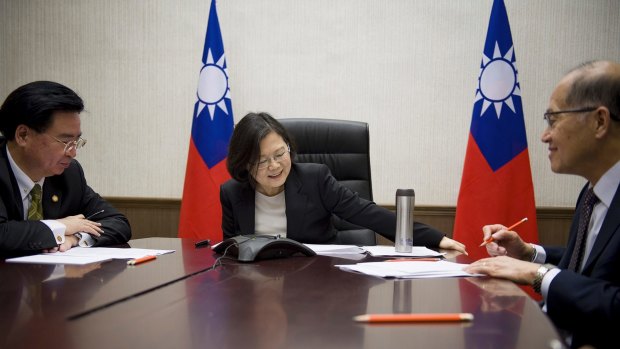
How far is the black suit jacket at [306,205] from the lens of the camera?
2.32 meters

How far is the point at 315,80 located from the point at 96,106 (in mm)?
1609

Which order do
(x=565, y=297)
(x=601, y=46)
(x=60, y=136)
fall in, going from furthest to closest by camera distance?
(x=601, y=46) < (x=60, y=136) < (x=565, y=297)

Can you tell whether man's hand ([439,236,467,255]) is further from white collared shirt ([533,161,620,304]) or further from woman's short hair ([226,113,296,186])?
woman's short hair ([226,113,296,186])

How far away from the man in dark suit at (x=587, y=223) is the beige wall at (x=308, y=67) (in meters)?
1.95

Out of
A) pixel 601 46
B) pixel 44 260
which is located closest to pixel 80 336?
pixel 44 260

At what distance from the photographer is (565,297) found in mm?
1176

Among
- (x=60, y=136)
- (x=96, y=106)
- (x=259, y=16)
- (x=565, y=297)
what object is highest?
(x=259, y=16)

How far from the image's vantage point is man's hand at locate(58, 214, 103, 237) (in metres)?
1.84

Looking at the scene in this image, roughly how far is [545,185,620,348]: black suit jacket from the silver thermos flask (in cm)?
60

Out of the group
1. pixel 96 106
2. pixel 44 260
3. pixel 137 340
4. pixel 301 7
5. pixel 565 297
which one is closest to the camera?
pixel 137 340

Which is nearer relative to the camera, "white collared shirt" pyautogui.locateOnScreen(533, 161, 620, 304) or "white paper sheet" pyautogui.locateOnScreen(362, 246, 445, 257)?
"white collared shirt" pyautogui.locateOnScreen(533, 161, 620, 304)

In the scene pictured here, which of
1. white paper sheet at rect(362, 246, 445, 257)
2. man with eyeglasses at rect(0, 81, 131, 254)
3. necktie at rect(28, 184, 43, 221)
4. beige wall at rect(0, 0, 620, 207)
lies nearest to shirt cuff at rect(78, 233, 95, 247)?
man with eyeglasses at rect(0, 81, 131, 254)

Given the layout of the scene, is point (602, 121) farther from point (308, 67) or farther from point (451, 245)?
point (308, 67)

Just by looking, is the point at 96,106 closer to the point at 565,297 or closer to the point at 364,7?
the point at 364,7
